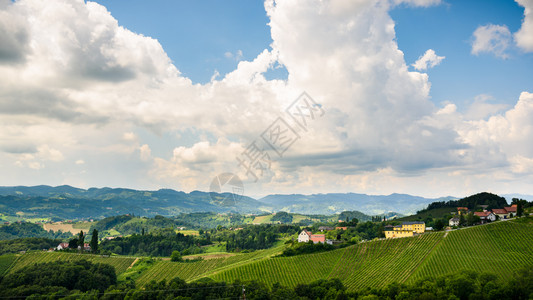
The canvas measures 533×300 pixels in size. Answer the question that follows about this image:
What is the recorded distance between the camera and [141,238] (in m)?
196

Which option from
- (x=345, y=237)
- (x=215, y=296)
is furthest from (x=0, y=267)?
(x=345, y=237)

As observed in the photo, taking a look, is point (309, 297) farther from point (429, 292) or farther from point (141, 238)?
point (141, 238)

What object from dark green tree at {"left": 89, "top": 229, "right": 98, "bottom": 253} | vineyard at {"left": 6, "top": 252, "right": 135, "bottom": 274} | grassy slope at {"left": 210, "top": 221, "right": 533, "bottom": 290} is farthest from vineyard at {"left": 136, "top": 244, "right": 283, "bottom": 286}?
dark green tree at {"left": 89, "top": 229, "right": 98, "bottom": 253}

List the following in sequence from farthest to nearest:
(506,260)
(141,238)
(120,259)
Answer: (141,238) → (120,259) → (506,260)

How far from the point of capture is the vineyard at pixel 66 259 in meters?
125

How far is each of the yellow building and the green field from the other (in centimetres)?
1210

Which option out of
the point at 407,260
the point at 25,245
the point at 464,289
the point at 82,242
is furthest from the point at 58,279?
the point at 25,245

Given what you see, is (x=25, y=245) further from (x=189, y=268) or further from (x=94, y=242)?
(x=189, y=268)

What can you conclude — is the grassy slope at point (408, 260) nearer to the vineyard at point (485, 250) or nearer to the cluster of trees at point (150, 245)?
the vineyard at point (485, 250)

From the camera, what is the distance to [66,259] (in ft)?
420

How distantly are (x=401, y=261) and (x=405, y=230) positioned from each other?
3385 centimetres

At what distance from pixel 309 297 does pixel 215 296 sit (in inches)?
732

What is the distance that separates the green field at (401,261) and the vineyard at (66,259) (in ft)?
27.7

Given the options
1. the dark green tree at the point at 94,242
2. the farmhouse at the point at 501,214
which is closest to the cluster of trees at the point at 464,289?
the farmhouse at the point at 501,214
